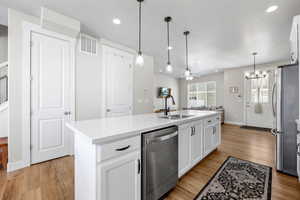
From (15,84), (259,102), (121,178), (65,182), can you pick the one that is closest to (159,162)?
(121,178)

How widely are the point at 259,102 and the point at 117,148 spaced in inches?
258

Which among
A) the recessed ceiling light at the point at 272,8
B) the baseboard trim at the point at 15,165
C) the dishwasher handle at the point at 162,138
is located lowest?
the baseboard trim at the point at 15,165

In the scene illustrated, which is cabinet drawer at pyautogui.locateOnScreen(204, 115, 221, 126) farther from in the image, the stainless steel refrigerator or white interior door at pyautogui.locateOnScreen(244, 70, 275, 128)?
white interior door at pyautogui.locateOnScreen(244, 70, 275, 128)

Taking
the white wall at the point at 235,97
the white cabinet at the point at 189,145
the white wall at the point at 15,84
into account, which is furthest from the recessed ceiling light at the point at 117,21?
the white wall at the point at 235,97

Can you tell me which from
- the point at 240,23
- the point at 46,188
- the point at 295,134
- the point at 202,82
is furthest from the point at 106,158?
the point at 202,82

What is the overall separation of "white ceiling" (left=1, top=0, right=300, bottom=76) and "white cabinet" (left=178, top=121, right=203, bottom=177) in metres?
1.95

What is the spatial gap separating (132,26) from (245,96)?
5776 mm

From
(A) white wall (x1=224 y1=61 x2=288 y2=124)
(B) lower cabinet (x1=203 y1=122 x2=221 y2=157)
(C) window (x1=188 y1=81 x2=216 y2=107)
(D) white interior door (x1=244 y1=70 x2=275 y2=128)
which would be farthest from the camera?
(C) window (x1=188 y1=81 x2=216 y2=107)

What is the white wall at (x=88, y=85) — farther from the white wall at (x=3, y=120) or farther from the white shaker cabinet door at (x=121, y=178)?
the white shaker cabinet door at (x=121, y=178)

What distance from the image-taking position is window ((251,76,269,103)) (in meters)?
5.29

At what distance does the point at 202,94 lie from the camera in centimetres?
828

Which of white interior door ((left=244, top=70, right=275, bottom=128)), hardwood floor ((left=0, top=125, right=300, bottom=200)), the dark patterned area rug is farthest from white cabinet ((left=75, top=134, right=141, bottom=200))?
white interior door ((left=244, top=70, right=275, bottom=128))

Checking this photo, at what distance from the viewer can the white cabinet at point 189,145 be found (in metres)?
1.87

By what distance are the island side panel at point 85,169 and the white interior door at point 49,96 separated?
68.3 inches
